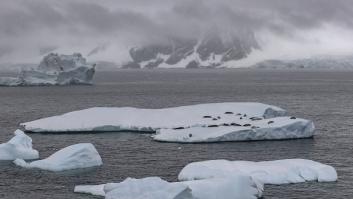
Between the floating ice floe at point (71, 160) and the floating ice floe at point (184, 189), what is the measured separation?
11.0 m

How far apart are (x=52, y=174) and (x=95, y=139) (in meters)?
20.2

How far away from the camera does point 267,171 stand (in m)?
45.6

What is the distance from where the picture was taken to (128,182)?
3756cm

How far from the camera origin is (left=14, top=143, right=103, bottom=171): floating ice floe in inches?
2005

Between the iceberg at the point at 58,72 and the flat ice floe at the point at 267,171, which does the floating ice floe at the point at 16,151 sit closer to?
the flat ice floe at the point at 267,171

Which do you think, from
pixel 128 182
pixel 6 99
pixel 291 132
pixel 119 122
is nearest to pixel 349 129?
pixel 291 132

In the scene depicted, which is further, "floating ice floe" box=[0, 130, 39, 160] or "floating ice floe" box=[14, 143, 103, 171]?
"floating ice floe" box=[0, 130, 39, 160]

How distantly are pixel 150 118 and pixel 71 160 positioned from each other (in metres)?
27.3

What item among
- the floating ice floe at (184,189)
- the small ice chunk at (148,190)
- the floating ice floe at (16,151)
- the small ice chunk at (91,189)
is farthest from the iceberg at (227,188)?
the floating ice floe at (16,151)

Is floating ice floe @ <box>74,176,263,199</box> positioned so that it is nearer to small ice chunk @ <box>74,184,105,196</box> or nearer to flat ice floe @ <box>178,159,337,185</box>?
small ice chunk @ <box>74,184,105,196</box>

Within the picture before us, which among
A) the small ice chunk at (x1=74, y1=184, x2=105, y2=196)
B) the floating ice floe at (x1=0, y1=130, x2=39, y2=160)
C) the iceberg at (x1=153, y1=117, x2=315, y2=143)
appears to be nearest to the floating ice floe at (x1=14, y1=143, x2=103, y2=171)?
the floating ice floe at (x1=0, y1=130, x2=39, y2=160)

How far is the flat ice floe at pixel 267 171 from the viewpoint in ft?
146

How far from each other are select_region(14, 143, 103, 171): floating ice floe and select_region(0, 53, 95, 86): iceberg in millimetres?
113907

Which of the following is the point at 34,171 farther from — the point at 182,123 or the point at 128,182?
the point at 182,123
